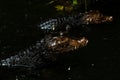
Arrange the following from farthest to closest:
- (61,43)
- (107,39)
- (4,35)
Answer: (4,35), (107,39), (61,43)

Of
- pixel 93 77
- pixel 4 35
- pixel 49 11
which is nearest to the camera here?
pixel 93 77

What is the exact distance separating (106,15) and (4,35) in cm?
349

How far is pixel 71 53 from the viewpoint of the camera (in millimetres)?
9594

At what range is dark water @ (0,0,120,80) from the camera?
8.85 m

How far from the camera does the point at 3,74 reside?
29.6 feet

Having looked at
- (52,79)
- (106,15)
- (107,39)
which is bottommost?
(52,79)

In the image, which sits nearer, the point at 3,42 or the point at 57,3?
the point at 3,42

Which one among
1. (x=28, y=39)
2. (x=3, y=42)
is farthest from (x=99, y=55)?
(x=3, y=42)

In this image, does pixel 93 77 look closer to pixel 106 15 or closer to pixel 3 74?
pixel 3 74

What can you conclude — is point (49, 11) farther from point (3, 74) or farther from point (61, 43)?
point (3, 74)

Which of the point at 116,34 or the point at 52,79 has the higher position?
the point at 116,34

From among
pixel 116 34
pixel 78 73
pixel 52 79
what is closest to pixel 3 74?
pixel 52 79

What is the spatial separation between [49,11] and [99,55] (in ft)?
11.4

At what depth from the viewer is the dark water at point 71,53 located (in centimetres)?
885
